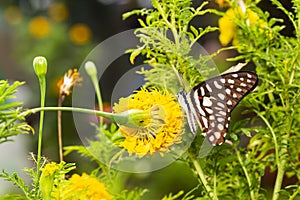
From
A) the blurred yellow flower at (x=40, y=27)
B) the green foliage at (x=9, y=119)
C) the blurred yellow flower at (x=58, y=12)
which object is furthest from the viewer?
the blurred yellow flower at (x=58, y=12)

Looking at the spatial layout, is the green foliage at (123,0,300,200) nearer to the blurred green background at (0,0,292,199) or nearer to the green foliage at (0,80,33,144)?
the green foliage at (0,80,33,144)

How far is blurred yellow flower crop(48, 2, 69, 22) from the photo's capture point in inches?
89.4

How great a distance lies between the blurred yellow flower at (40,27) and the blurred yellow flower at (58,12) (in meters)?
0.03

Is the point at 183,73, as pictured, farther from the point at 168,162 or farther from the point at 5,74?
the point at 5,74

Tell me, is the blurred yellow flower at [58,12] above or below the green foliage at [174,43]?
above

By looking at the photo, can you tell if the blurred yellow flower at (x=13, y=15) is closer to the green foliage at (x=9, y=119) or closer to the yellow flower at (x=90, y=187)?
the yellow flower at (x=90, y=187)

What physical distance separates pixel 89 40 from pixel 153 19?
188 cm

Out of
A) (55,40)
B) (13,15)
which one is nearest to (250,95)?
(55,40)

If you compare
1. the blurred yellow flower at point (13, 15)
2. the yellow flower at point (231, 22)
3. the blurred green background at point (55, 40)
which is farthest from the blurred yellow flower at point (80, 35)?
the yellow flower at point (231, 22)

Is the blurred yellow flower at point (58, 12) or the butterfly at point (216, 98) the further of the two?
the blurred yellow flower at point (58, 12)

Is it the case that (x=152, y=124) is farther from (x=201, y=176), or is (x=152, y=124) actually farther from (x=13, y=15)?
(x=13, y=15)

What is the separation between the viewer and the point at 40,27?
217 cm

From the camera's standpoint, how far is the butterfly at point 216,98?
0.37 metres

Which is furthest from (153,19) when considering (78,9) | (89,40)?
(78,9)
